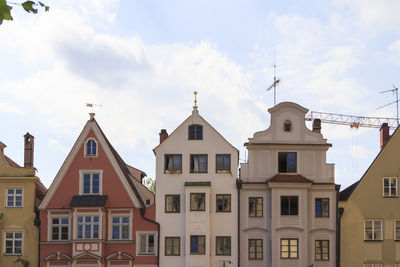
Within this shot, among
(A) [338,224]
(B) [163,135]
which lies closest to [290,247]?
(A) [338,224]

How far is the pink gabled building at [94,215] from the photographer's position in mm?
46438

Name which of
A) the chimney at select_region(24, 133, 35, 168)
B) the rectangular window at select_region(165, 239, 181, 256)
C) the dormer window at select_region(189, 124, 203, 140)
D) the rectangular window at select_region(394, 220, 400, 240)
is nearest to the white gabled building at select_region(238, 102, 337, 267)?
the dormer window at select_region(189, 124, 203, 140)

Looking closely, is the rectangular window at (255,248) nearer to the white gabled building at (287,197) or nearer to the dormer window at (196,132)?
the white gabled building at (287,197)

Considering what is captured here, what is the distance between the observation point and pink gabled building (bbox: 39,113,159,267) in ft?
152

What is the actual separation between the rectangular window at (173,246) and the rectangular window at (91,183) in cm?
658

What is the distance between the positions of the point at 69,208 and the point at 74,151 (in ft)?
14.3

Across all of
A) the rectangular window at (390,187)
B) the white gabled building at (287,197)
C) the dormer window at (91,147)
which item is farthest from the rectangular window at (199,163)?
the rectangular window at (390,187)

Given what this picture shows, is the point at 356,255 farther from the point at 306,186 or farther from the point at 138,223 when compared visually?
the point at 138,223

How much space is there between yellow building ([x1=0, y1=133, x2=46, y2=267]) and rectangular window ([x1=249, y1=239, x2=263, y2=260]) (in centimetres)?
1613

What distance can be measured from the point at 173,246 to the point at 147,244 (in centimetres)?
200

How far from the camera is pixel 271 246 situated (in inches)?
1817

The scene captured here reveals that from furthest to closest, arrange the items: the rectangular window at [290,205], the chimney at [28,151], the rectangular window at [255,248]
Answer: the chimney at [28,151] → the rectangular window at [255,248] → the rectangular window at [290,205]

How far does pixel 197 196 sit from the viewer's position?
4678 cm

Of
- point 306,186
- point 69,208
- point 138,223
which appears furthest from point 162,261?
point 306,186
